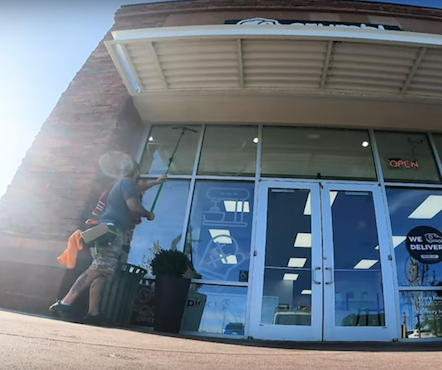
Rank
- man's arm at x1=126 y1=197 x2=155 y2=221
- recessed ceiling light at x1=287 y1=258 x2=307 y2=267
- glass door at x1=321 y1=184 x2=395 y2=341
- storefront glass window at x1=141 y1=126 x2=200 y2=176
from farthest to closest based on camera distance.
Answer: storefront glass window at x1=141 y1=126 x2=200 y2=176 → recessed ceiling light at x1=287 y1=258 x2=307 y2=267 → man's arm at x1=126 y1=197 x2=155 y2=221 → glass door at x1=321 y1=184 x2=395 y2=341

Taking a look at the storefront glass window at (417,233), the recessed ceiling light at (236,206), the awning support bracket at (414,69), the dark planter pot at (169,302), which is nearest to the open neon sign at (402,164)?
the storefront glass window at (417,233)

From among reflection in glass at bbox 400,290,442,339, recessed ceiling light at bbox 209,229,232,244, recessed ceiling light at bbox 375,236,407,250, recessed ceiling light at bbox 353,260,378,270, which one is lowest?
reflection in glass at bbox 400,290,442,339

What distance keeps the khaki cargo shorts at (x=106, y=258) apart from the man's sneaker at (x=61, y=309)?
500mm

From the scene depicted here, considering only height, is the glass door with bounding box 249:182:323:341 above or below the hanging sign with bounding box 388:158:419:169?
below

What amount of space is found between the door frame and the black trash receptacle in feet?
5.24

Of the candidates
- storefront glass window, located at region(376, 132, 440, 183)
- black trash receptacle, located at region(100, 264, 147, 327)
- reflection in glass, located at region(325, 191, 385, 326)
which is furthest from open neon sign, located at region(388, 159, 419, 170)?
black trash receptacle, located at region(100, 264, 147, 327)

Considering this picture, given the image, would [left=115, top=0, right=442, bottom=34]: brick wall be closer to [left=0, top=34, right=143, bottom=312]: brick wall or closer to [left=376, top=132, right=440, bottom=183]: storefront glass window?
[left=0, top=34, right=143, bottom=312]: brick wall

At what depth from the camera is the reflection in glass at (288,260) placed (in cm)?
418

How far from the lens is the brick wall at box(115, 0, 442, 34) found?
612cm

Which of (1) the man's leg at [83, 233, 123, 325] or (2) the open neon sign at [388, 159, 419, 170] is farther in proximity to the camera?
(2) the open neon sign at [388, 159, 419, 170]

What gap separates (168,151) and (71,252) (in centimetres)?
249

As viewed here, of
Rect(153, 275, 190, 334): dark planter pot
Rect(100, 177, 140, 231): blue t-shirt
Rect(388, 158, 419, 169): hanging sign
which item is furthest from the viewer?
Rect(388, 158, 419, 169): hanging sign

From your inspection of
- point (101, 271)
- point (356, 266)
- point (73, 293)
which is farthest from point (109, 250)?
point (356, 266)

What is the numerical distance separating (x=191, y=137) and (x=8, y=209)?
10.1 feet
